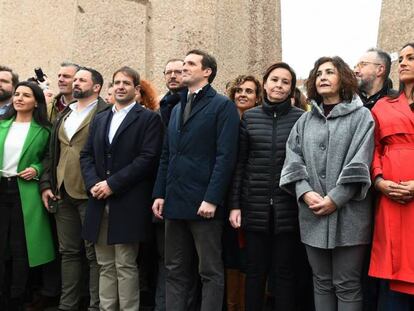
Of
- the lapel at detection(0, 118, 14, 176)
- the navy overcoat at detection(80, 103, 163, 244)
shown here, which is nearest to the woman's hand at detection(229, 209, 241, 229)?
the navy overcoat at detection(80, 103, 163, 244)

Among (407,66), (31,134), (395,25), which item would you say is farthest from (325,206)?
(395,25)

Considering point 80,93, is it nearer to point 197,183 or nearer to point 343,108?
point 197,183

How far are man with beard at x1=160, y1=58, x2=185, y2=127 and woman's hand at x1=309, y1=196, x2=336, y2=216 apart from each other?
1.40m

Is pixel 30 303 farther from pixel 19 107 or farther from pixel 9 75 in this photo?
pixel 9 75

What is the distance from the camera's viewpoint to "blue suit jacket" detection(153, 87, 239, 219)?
3393mm

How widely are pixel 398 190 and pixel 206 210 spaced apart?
1191mm

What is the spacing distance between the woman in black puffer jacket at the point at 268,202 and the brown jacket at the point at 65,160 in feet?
4.20

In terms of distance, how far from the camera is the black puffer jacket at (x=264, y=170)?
3316mm

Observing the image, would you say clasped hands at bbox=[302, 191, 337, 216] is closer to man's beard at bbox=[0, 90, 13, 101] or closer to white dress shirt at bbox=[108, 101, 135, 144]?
white dress shirt at bbox=[108, 101, 135, 144]

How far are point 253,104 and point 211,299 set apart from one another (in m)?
1.75

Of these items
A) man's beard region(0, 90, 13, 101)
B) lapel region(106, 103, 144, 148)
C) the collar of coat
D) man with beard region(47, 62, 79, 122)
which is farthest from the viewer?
man's beard region(0, 90, 13, 101)

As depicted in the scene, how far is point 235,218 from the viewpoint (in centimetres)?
341

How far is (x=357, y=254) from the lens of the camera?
3.03 metres

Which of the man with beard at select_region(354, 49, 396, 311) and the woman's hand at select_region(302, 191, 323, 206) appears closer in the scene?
the woman's hand at select_region(302, 191, 323, 206)
